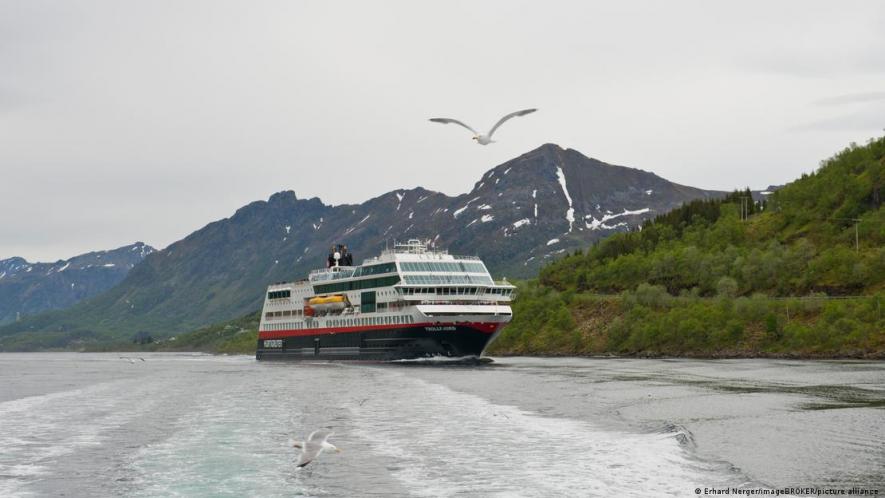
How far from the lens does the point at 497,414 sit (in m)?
50.0

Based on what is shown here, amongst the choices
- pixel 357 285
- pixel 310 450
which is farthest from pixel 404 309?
pixel 310 450

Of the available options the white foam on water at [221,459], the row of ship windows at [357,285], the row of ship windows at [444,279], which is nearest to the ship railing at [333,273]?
the row of ship windows at [357,285]

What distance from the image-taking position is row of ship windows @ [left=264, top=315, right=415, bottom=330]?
120 meters

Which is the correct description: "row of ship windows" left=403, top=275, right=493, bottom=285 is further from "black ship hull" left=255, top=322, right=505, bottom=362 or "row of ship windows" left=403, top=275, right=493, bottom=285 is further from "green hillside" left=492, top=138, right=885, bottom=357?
"green hillside" left=492, top=138, right=885, bottom=357

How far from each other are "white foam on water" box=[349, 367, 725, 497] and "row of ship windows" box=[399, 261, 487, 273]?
2846 inches

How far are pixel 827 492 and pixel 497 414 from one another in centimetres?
A: 2472

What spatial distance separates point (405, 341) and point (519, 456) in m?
84.1

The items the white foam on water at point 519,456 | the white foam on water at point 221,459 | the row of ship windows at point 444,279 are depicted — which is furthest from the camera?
the row of ship windows at point 444,279

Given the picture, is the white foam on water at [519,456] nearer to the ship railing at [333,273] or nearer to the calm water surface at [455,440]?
the calm water surface at [455,440]

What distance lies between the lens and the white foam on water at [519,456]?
2869cm

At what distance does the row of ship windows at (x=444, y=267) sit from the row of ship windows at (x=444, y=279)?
1.59 meters

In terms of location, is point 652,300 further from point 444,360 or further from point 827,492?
point 827,492

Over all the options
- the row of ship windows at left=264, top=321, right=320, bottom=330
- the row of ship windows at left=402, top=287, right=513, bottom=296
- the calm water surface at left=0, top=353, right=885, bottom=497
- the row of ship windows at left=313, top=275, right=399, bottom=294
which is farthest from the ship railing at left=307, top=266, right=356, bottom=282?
the calm water surface at left=0, top=353, right=885, bottom=497

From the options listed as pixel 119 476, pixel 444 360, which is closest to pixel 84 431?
pixel 119 476
